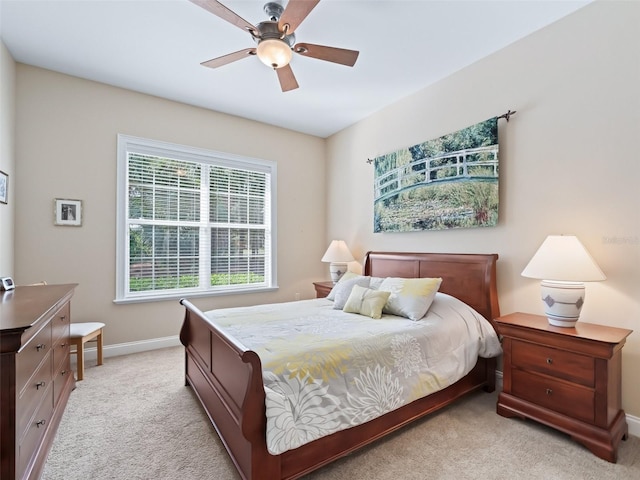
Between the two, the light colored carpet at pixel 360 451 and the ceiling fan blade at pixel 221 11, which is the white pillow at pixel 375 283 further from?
the ceiling fan blade at pixel 221 11

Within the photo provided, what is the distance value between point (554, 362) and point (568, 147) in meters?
1.61

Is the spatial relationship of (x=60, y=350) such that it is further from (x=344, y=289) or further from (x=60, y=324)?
(x=344, y=289)

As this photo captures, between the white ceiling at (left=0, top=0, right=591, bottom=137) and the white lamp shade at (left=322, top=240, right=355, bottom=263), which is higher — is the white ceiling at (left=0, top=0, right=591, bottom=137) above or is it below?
above

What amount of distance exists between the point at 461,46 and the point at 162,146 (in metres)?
3.37

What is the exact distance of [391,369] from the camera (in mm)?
1941

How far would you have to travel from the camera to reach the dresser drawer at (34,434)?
4.54 feet

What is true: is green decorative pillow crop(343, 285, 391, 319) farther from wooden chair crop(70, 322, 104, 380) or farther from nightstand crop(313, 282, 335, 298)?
wooden chair crop(70, 322, 104, 380)

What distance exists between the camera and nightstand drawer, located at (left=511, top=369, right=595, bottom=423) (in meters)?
1.89

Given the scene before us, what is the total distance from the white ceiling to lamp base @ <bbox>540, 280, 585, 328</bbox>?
2.07 m

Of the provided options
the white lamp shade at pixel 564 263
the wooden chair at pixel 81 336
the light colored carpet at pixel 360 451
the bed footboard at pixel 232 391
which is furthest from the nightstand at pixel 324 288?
the wooden chair at pixel 81 336

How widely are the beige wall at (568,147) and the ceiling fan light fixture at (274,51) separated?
75.1 inches

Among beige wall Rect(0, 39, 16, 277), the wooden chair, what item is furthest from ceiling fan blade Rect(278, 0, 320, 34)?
the wooden chair

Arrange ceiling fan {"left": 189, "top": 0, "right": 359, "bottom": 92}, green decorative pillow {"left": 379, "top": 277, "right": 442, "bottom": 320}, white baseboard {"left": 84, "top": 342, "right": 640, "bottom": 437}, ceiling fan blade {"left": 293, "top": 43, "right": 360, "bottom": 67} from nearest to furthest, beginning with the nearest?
ceiling fan {"left": 189, "top": 0, "right": 359, "bottom": 92}, ceiling fan blade {"left": 293, "top": 43, "right": 360, "bottom": 67}, green decorative pillow {"left": 379, "top": 277, "right": 442, "bottom": 320}, white baseboard {"left": 84, "top": 342, "right": 640, "bottom": 437}

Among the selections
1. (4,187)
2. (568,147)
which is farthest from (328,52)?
(4,187)
